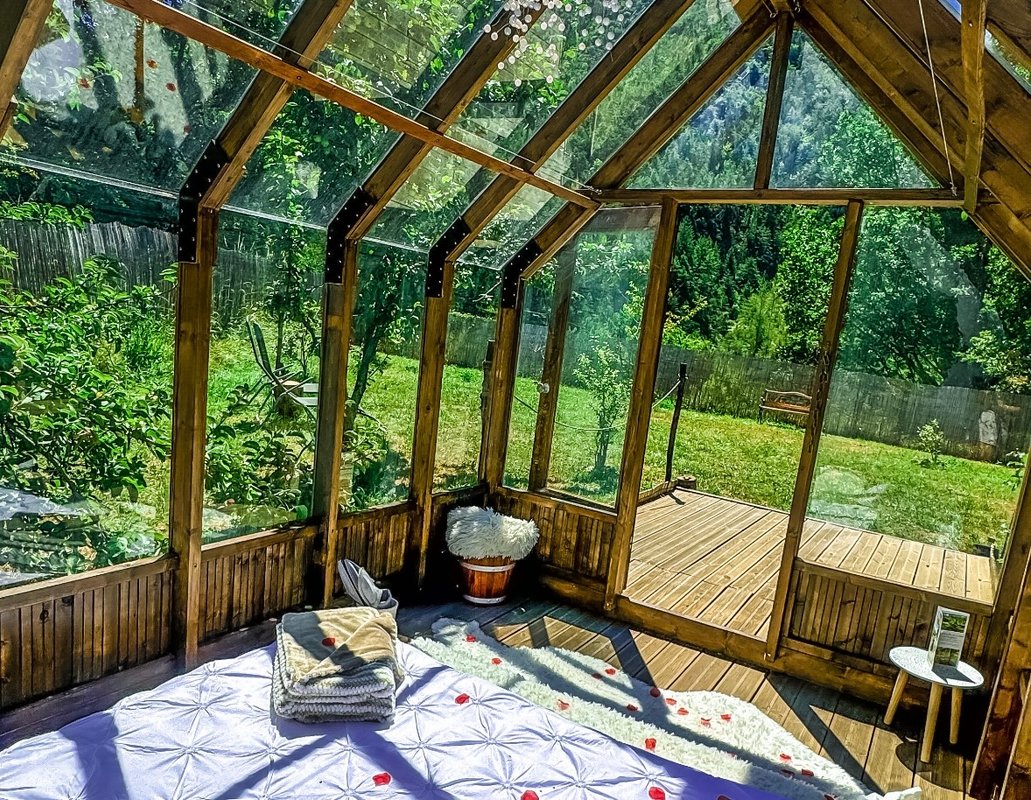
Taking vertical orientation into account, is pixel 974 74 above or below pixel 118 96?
above

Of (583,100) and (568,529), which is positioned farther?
(568,529)

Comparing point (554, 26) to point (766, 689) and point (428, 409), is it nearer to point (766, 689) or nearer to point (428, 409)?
point (428, 409)

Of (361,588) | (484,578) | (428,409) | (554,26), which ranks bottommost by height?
(484,578)

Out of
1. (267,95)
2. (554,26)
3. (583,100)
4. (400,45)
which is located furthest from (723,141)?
(267,95)

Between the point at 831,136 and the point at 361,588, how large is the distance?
141 inches

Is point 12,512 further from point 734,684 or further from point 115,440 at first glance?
point 734,684

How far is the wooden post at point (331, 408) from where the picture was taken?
364 cm

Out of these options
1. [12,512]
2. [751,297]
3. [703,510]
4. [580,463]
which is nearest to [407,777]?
[12,512]

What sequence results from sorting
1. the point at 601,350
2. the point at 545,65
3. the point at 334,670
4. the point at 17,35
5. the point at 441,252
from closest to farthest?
the point at 17,35 → the point at 334,670 → the point at 545,65 → the point at 441,252 → the point at 601,350

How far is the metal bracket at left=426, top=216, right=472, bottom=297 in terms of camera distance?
4.14 meters

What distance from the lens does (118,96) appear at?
2.32m

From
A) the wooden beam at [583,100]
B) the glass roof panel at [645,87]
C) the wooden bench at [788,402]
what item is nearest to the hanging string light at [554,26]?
the wooden beam at [583,100]

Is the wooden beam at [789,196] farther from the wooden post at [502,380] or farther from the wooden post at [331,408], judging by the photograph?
the wooden post at [331,408]

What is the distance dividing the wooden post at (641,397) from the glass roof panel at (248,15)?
2.48m
